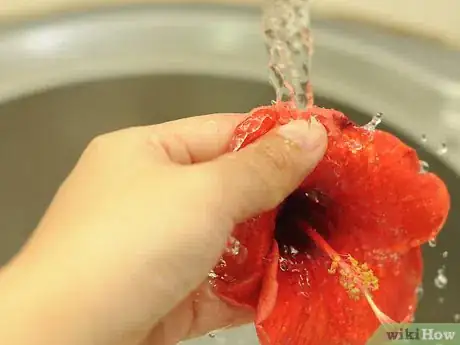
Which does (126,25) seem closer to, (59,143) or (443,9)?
(59,143)

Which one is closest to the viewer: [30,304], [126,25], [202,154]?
[30,304]

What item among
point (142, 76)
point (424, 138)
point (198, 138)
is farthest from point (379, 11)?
point (198, 138)

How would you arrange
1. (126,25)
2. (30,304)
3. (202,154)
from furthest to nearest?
(126,25), (202,154), (30,304)

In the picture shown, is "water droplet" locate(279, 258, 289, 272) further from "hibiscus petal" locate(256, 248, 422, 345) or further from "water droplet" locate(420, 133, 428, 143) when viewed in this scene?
"water droplet" locate(420, 133, 428, 143)

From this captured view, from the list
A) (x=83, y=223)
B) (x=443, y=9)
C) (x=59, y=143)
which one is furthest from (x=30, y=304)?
(x=443, y=9)

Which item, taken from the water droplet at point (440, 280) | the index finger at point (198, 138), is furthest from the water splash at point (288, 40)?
the water droplet at point (440, 280)

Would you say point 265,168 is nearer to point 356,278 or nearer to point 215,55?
point 356,278

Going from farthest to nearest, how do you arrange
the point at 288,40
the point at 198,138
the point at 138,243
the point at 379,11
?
the point at 379,11
the point at 288,40
the point at 198,138
the point at 138,243
